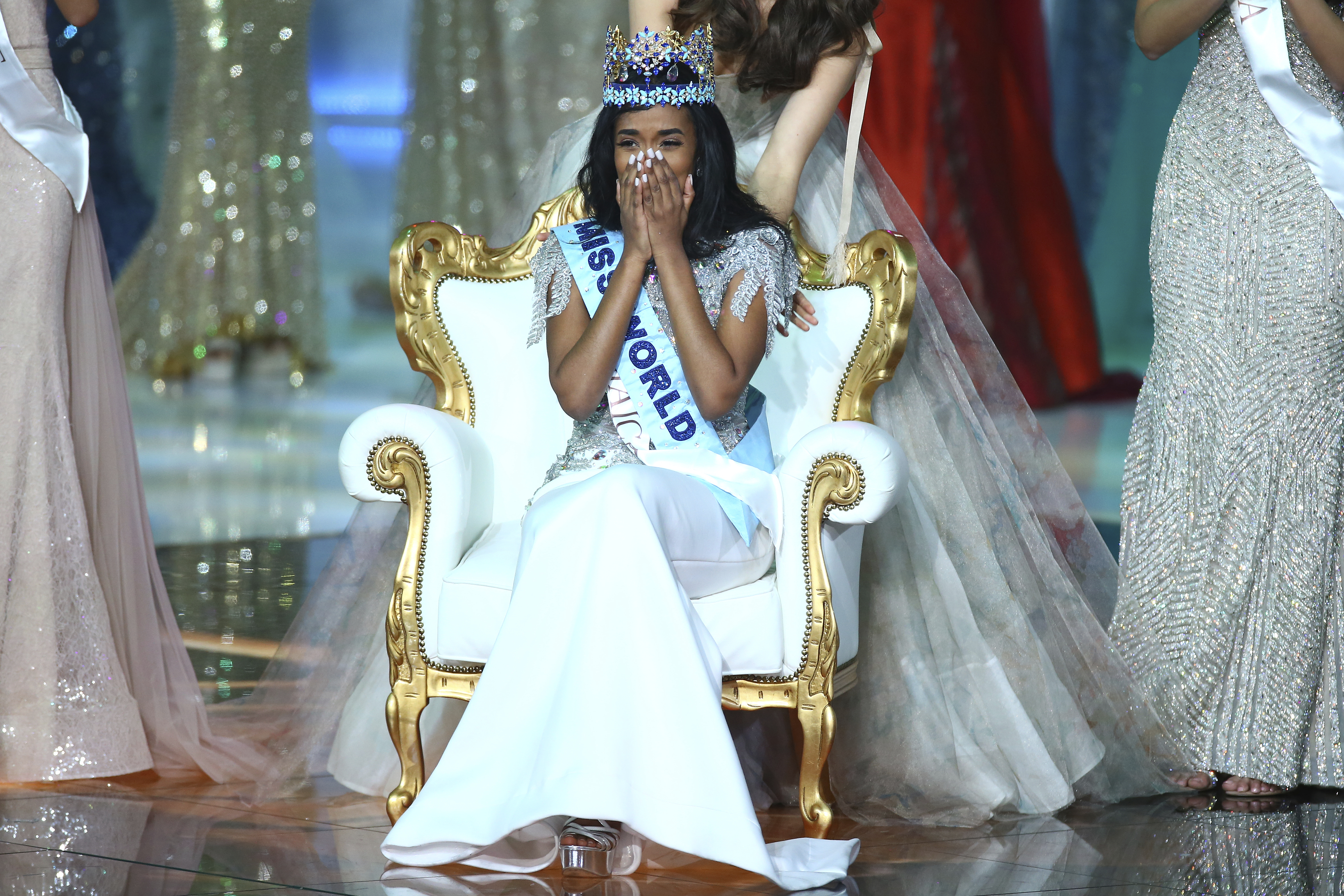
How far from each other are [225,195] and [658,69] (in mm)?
6758

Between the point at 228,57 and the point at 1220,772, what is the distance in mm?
7458

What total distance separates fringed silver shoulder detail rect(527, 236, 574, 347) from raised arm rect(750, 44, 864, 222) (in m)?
0.40

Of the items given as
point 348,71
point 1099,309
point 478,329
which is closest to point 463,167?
point 348,71

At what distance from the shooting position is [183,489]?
5.97m

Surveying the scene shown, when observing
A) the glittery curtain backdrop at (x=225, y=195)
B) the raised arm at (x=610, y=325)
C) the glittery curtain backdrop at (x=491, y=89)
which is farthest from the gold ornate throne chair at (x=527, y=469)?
the glittery curtain backdrop at (x=225, y=195)

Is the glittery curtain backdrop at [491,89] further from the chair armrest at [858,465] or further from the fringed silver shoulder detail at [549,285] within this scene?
the chair armrest at [858,465]

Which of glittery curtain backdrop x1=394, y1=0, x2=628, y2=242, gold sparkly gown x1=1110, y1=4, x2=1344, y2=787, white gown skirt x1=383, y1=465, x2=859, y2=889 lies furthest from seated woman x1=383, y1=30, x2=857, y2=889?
glittery curtain backdrop x1=394, y1=0, x2=628, y2=242

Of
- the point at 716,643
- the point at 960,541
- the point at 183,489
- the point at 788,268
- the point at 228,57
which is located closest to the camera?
the point at 716,643

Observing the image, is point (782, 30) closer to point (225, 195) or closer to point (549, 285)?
point (549, 285)

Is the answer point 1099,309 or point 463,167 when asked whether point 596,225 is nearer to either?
point 463,167

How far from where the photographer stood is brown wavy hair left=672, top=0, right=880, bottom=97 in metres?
2.66

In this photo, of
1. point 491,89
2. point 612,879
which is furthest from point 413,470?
point 491,89

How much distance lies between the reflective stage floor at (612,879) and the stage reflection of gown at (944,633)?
0.07 m

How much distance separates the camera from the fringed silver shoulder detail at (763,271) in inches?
90.5
